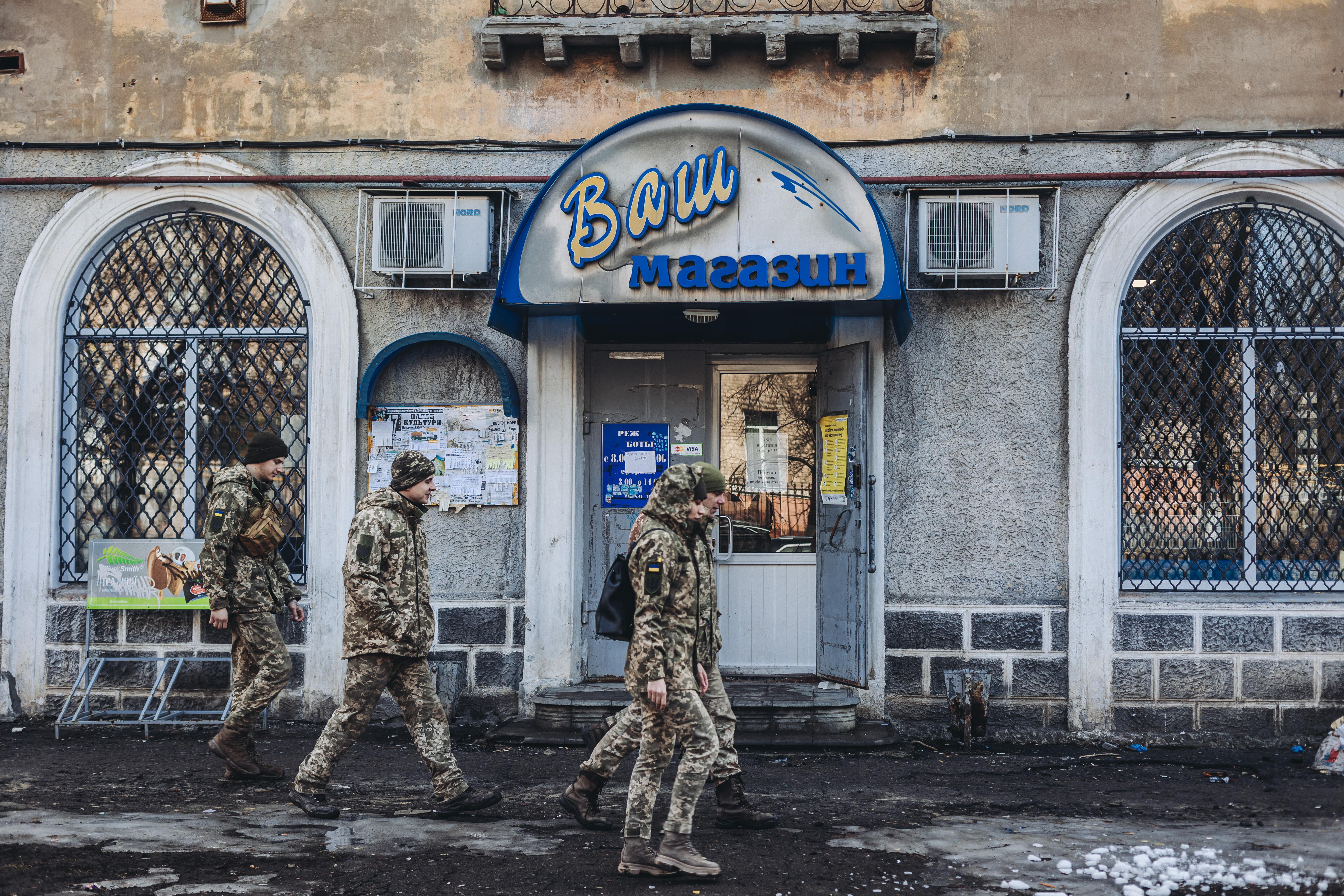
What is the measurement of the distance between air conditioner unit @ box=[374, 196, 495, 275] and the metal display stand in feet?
9.85

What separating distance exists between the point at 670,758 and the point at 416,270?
4139mm

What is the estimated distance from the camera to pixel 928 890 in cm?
439

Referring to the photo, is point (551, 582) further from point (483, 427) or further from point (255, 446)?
point (255, 446)

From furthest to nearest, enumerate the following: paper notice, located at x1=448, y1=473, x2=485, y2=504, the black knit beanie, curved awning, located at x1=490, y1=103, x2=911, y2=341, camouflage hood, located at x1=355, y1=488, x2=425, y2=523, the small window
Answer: the small window, paper notice, located at x1=448, y1=473, x2=485, y2=504, curved awning, located at x1=490, y1=103, x2=911, y2=341, the black knit beanie, camouflage hood, located at x1=355, y1=488, x2=425, y2=523

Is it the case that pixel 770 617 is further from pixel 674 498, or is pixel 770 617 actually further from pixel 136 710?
pixel 136 710

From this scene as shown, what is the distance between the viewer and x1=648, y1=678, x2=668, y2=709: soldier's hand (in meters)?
4.50

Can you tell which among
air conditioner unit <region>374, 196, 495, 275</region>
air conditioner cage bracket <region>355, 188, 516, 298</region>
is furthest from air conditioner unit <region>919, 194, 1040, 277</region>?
air conditioner unit <region>374, 196, 495, 275</region>

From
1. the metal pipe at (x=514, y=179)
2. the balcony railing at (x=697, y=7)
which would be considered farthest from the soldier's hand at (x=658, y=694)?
the balcony railing at (x=697, y=7)

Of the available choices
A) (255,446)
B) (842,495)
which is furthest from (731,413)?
(255,446)

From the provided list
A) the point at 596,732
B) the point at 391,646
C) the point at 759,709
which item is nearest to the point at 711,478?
the point at 391,646

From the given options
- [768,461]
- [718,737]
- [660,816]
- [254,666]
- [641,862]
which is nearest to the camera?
[641,862]

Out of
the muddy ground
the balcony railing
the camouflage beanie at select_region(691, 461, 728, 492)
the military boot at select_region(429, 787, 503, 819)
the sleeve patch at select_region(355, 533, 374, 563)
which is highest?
the balcony railing

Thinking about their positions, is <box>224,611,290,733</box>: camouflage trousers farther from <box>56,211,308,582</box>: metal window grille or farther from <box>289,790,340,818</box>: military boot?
<box>56,211,308,582</box>: metal window grille

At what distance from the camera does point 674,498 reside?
4.77m
